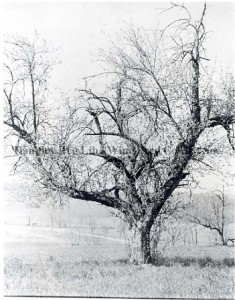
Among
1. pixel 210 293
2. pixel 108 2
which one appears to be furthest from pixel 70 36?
pixel 210 293

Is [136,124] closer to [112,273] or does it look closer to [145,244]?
[145,244]

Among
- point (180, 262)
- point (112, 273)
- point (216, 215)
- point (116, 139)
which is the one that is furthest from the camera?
point (116, 139)

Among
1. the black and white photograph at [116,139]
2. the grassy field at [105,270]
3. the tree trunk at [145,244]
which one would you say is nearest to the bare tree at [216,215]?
the black and white photograph at [116,139]

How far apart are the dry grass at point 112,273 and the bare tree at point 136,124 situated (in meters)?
0.74

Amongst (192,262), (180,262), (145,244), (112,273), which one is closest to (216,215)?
(192,262)

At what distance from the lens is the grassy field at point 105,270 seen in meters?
12.3

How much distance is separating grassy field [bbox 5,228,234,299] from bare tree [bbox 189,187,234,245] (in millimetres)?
409

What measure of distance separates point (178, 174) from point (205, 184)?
2.22 ft

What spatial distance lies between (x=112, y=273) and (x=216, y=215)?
2.87 m

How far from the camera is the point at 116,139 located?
1420 cm

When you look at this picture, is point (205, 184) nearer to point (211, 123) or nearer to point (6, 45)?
point (211, 123)

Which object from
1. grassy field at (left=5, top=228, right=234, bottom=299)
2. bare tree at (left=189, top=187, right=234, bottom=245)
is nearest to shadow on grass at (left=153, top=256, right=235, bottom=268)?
grassy field at (left=5, top=228, right=234, bottom=299)

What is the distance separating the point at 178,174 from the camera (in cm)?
1373

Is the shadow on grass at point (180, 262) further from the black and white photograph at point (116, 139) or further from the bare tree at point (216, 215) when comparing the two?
the bare tree at point (216, 215)
